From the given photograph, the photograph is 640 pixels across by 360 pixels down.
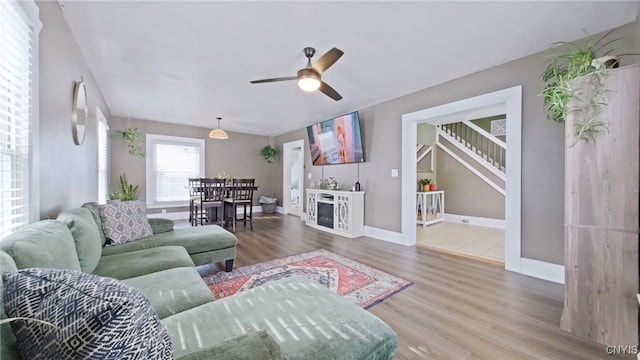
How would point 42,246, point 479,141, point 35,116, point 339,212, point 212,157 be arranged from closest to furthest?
point 42,246 < point 35,116 < point 339,212 < point 479,141 < point 212,157

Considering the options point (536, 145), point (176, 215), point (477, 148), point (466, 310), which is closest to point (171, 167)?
point (176, 215)

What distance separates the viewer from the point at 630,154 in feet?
5.17

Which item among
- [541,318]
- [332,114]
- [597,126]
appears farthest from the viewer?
[332,114]

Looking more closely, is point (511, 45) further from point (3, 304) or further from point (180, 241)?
point (180, 241)

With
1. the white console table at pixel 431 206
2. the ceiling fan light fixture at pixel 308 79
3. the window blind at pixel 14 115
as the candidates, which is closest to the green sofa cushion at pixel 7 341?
the window blind at pixel 14 115

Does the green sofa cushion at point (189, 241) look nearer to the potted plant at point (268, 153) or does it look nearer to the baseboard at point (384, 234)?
the baseboard at point (384, 234)

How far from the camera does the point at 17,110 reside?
137 cm

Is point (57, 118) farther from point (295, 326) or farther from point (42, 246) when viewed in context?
point (295, 326)

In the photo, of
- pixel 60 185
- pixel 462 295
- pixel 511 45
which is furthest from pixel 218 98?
pixel 462 295

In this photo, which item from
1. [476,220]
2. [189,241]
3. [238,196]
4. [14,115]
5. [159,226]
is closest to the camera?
[14,115]

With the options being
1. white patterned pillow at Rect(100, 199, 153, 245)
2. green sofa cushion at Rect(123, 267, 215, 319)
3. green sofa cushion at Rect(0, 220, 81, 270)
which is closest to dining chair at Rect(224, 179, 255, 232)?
white patterned pillow at Rect(100, 199, 153, 245)

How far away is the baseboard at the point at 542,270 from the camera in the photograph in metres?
2.45

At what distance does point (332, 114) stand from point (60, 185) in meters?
4.16

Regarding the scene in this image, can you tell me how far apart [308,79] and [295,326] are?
2.21m
